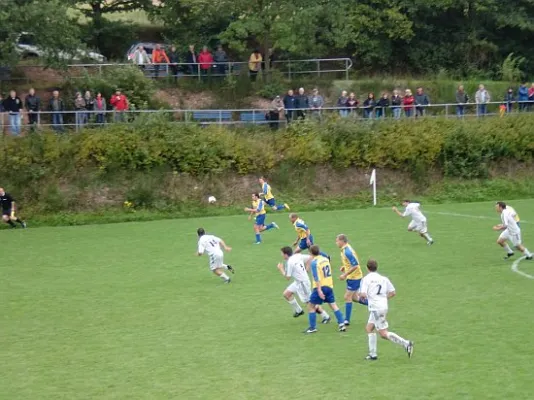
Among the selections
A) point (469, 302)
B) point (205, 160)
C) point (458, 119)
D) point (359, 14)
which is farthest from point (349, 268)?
point (359, 14)

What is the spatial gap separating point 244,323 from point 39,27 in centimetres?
2474

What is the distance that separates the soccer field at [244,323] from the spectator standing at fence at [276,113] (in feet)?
32.9

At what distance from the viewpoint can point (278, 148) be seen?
41.2 meters

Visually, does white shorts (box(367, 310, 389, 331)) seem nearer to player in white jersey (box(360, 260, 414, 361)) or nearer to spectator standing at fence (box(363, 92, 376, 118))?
player in white jersey (box(360, 260, 414, 361))

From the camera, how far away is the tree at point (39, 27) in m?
40.1

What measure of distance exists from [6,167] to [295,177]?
12.2 metres

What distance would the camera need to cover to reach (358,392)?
15.7m

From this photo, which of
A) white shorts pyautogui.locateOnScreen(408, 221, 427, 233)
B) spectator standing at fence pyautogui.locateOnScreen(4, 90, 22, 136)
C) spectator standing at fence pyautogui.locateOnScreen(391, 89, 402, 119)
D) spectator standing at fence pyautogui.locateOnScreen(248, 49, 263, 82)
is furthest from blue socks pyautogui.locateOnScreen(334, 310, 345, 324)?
spectator standing at fence pyautogui.locateOnScreen(248, 49, 263, 82)

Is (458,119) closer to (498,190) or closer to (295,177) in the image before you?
(498,190)

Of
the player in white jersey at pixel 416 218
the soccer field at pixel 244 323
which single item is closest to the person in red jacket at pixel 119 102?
the soccer field at pixel 244 323

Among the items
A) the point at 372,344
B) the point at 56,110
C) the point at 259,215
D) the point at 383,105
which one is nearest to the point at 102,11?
the point at 56,110

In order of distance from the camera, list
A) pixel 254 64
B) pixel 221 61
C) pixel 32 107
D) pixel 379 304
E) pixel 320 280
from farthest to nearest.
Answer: pixel 221 61 → pixel 254 64 → pixel 32 107 → pixel 320 280 → pixel 379 304

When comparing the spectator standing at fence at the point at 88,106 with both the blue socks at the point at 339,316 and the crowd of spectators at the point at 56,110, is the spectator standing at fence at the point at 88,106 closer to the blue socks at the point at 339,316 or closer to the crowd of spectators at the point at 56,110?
the crowd of spectators at the point at 56,110

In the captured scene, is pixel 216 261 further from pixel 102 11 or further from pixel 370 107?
pixel 102 11
